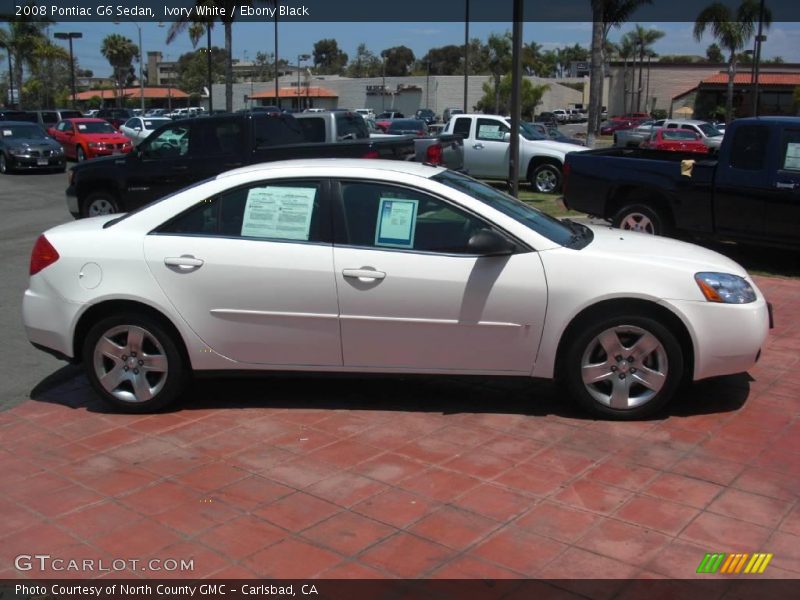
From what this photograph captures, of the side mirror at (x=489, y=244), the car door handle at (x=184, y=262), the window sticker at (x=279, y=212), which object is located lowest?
the car door handle at (x=184, y=262)

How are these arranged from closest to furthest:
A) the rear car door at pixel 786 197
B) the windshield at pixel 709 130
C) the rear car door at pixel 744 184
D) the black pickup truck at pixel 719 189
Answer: the rear car door at pixel 786 197 < the black pickup truck at pixel 719 189 < the rear car door at pixel 744 184 < the windshield at pixel 709 130

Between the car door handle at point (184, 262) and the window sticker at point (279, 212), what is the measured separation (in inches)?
13.6

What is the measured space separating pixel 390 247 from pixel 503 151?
48.0ft

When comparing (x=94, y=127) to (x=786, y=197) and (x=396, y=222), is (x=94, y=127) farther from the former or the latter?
(x=396, y=222)

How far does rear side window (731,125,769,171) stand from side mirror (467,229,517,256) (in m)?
5.88

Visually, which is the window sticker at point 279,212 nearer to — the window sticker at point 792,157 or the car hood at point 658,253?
the car hood at point 658,253

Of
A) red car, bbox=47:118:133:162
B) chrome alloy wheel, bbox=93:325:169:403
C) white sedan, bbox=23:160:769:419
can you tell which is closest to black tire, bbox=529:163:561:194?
white sedan, bbox=23:160:769:419

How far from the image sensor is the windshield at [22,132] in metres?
26.3

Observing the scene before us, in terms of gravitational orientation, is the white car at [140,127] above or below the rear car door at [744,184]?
above

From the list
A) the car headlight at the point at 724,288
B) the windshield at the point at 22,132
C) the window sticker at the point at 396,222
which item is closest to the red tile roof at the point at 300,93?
the windshield at the point at 22,132

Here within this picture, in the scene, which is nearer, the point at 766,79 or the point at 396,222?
the point at 396,222

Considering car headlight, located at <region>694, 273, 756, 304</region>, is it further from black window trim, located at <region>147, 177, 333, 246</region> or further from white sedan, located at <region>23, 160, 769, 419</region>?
black window trim, located at <region>147, 177, 333, 246</region>

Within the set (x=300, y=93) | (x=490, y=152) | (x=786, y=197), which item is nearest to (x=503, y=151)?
(x=490, y=152)

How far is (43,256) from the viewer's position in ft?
18.6
